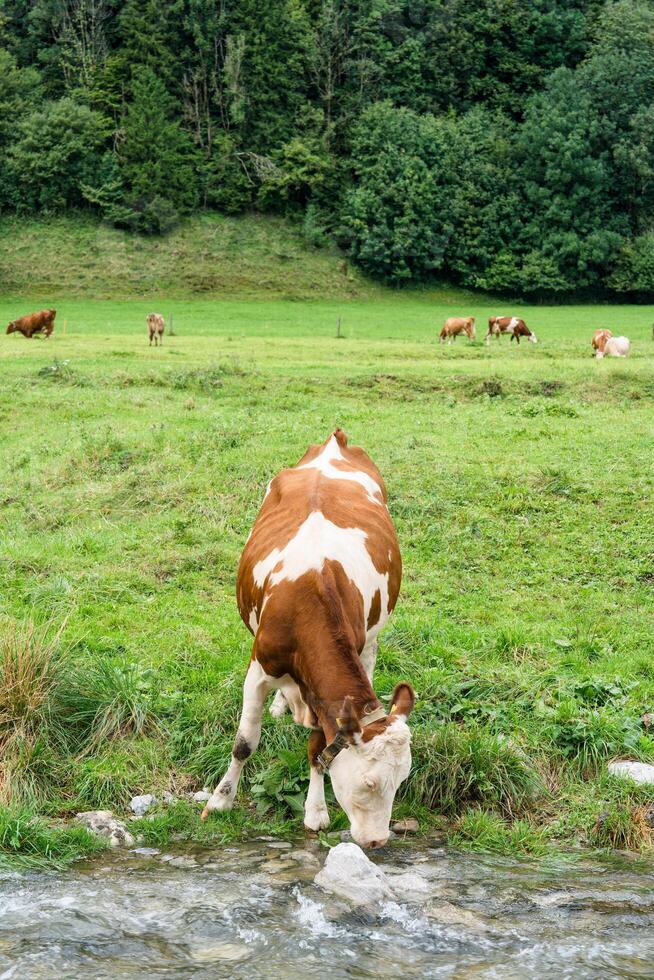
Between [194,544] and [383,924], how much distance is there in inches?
272

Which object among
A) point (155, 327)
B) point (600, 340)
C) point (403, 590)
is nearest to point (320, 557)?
point (403, 590)

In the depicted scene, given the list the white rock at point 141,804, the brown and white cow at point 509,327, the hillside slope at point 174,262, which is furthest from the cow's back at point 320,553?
the hillside slope at point 174,262

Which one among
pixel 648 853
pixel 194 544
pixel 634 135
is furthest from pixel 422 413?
pixel 634 135

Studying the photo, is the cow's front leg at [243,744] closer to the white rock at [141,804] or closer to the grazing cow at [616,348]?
the white rock at [141,804]

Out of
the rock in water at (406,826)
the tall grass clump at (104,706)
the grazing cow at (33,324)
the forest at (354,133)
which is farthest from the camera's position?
the forest at (354,133)

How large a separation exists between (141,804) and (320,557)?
233 cm

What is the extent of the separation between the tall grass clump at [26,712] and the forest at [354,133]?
62.8m

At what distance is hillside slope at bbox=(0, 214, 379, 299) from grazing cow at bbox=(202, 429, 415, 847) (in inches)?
2175

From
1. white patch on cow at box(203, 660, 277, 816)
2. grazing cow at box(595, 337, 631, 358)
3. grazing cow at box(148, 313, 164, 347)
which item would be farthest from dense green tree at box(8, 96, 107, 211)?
white patch on cow at box(203, 660, 277, 816)

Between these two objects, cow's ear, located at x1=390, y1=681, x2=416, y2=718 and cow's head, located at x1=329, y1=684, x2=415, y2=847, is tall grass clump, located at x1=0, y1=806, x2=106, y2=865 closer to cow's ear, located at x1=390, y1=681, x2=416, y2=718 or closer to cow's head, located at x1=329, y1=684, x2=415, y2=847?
cow's head, located at x1=329, y1=684, x2=415, y2=847

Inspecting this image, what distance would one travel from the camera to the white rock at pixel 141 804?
295 inches

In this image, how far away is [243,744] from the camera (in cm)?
742

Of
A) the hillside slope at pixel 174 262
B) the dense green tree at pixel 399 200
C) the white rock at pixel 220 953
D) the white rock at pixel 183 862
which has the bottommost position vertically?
the white rock at pixel 183 862

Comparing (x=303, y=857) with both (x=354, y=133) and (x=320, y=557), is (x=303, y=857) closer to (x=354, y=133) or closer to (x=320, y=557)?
(x=320, y=557)
